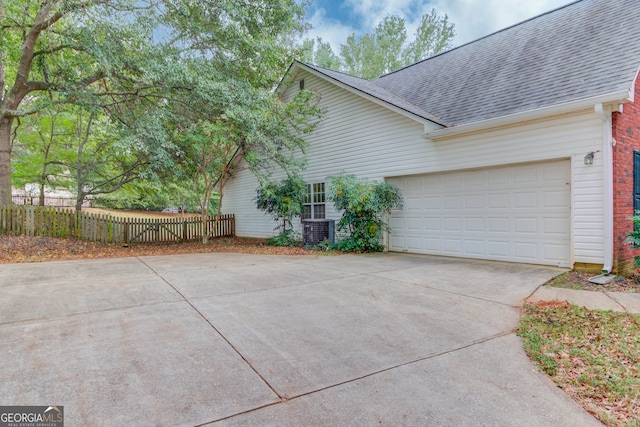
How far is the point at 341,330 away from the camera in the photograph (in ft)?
10.9

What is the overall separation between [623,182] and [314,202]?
790 centimetres

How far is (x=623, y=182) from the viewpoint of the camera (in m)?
5.96

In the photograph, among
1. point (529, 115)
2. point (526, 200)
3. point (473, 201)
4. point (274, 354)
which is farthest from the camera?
point (473, 201)

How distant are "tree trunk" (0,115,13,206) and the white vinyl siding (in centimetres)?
750

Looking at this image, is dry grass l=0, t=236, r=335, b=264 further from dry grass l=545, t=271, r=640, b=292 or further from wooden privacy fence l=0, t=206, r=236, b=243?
dry grass l=545, t=271, r=640, b=292

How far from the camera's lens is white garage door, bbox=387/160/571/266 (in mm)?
6516

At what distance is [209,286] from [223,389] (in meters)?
3.03

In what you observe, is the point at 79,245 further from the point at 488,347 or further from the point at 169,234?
the point at 488,347

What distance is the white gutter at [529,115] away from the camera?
5.39 metres

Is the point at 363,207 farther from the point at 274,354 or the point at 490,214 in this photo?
the point at 274,354

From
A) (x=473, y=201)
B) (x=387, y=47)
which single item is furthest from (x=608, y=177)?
(x=387, y=47)

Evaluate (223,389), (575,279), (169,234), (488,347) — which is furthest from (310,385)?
(169,234)

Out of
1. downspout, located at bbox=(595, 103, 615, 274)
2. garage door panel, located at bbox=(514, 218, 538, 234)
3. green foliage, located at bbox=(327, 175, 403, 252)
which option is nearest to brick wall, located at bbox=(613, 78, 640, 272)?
downspout, located at bbox=(595, 103, 615, 274)

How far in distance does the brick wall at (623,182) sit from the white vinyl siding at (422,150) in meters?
0.25
